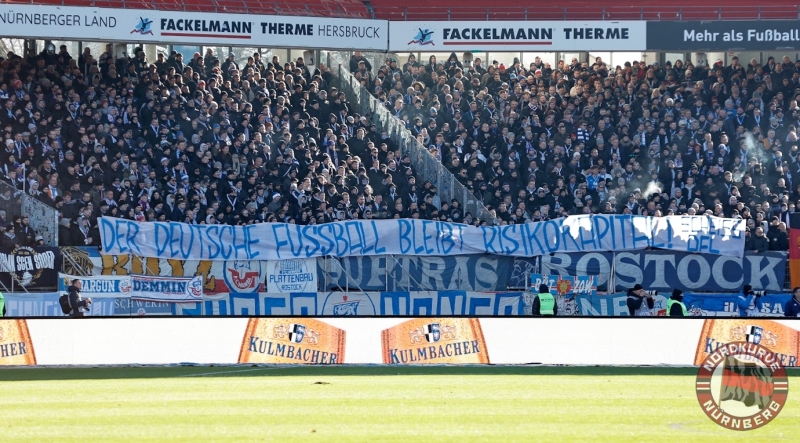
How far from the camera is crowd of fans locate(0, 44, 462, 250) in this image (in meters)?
24.2

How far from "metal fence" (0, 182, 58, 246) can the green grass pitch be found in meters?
6.77

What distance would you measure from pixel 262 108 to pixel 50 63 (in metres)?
5.59

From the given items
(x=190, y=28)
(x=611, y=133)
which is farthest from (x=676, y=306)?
(x=190, y=28)

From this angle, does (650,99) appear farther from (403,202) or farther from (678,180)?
(403,202)

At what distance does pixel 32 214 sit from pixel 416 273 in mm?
8238

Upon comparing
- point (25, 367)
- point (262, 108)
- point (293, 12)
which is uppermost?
point (293, 12)

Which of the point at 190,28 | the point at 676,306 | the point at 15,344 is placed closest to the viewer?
the point at 15,344

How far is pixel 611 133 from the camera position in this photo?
1094 inches

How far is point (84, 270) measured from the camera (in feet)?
75.0

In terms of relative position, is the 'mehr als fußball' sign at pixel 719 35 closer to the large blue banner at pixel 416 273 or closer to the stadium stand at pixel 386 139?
the stadium stand at pixel 386 139

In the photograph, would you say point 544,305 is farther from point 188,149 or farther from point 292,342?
point 188,149

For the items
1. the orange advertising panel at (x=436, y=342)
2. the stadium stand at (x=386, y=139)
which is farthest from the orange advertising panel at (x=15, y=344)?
the stadium stand at (x=386, y=139)

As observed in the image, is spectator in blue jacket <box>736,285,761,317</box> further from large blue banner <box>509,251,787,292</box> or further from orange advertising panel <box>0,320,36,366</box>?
orange advertising panel <box>0,320,36,366</box>

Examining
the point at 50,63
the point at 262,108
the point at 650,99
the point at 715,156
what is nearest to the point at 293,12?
the point at 262,108
